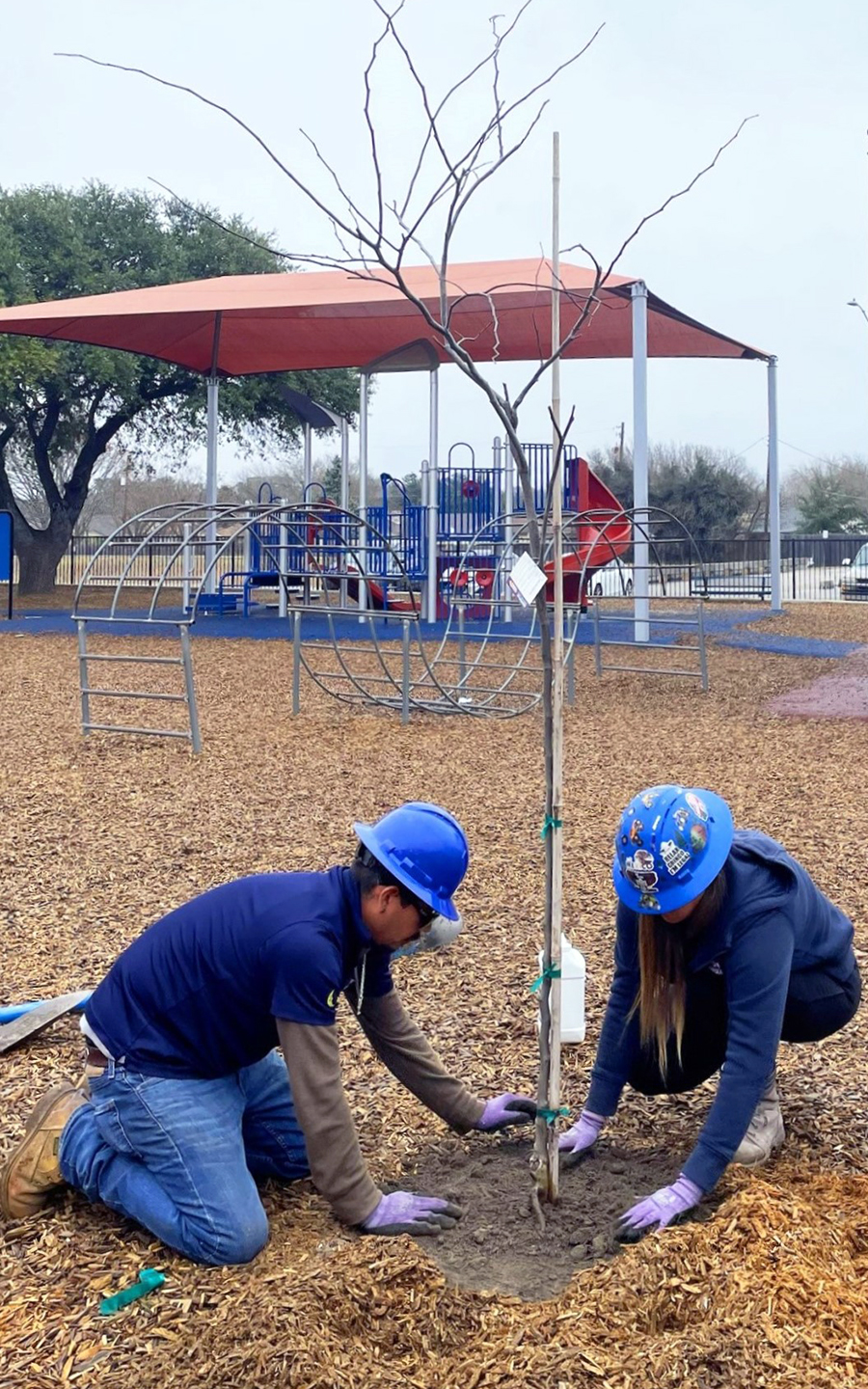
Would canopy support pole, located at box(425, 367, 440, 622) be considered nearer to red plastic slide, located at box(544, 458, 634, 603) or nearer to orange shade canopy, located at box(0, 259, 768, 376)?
orange shade canopy, located at box(0, 259, 768, 376)

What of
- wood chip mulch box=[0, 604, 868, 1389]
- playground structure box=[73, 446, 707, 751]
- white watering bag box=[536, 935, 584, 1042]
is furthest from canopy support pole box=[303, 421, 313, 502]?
white watering bag box=[536, 935, 584, 1042]

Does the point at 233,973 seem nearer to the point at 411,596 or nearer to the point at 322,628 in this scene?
the point at 411,596

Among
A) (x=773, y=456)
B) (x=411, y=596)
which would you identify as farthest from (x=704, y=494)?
(x=411, y=596)

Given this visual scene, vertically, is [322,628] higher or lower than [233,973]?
higher

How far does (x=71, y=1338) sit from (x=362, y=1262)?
1.68 feet

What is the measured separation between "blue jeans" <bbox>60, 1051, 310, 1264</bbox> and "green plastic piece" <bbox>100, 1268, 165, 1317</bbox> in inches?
3.5

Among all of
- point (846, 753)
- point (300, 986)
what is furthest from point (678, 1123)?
point (846, 753)

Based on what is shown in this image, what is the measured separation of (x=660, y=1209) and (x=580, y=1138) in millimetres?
420

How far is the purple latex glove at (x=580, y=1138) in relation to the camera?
2980 millimetres

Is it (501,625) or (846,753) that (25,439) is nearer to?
(501,625)

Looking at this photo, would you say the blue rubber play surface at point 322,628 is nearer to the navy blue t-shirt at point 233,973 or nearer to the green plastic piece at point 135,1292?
the navy blue t-shirt at point 233,973

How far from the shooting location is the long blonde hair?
2.65 meters

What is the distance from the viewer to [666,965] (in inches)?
106

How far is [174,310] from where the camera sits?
1548cm
